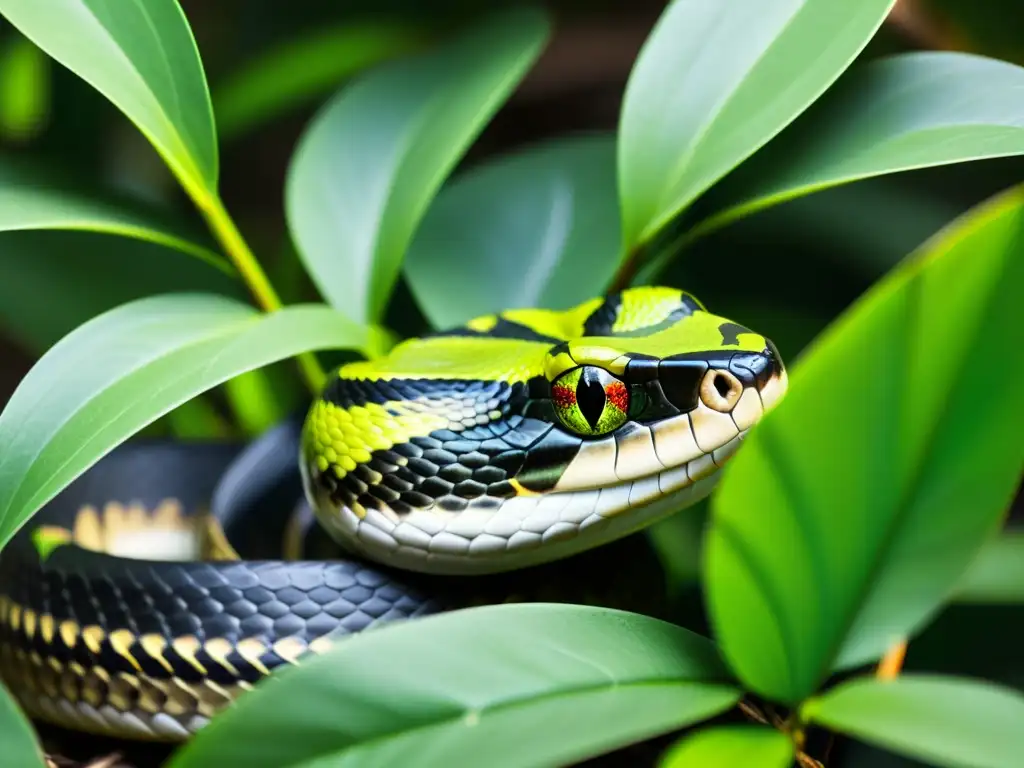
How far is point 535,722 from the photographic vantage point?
0.72 metres

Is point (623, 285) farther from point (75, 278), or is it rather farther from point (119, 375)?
point (75, 278)

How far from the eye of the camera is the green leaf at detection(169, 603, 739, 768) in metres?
0.69

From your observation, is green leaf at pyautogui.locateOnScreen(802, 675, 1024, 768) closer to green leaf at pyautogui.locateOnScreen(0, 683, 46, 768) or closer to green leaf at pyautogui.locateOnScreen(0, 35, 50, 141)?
green leaf at pyautogui.locateOnScreen(0, 683, 46, 768)

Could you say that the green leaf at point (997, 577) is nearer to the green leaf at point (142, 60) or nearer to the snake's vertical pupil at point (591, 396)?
the snake's vertical pupil at point (591, 396)

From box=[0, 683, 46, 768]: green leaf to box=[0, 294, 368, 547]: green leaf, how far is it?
20cm

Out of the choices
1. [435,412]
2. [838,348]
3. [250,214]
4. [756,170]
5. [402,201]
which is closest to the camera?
[838,348]

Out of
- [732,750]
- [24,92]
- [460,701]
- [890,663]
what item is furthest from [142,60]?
[24,92]

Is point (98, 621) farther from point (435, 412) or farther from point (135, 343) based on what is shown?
point (435, 412)

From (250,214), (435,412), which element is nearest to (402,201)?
(435,412)

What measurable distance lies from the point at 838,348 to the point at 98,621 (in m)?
1.01

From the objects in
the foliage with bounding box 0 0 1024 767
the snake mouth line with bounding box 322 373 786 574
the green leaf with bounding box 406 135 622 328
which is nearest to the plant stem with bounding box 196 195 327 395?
the foliage with bounding box 0 0 1024 767

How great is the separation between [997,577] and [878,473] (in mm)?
1011

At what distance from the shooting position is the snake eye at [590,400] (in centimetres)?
108

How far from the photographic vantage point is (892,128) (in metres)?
1.18
